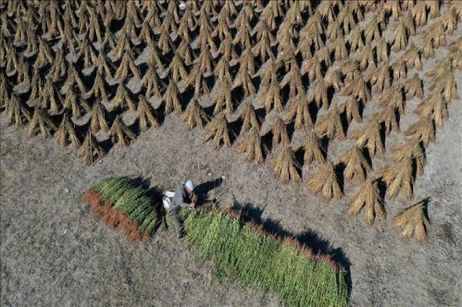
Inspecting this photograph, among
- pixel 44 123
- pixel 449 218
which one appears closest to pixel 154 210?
pixel 44 123

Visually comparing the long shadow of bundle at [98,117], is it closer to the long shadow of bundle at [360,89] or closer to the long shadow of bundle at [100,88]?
the long shadow of bundle at [100,88]

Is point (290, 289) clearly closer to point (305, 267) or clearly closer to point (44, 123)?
point (305, 267)

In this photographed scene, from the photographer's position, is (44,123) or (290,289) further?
(44,123)

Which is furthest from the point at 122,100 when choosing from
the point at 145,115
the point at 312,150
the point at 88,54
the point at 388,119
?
the point at 388,119

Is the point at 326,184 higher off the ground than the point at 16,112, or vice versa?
the point at 16,112

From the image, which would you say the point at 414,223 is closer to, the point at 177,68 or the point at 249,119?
the point at 249,119

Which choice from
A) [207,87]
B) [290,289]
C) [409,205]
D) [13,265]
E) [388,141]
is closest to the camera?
[290,289]

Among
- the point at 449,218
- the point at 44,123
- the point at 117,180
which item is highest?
the point at 44,123

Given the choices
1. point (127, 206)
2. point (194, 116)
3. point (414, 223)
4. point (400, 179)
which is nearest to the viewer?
point (414, 223)
